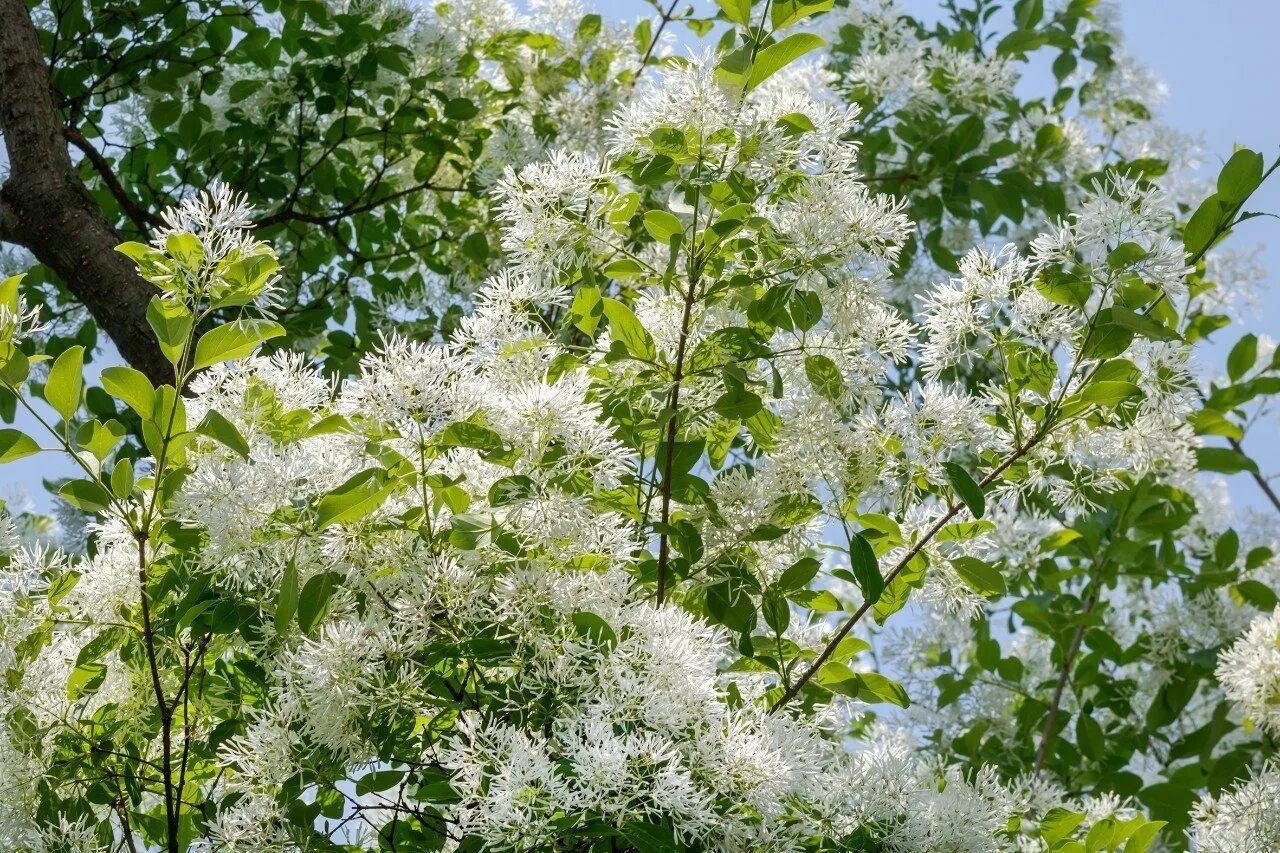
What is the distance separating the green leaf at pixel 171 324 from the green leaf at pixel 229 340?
0.02 metres

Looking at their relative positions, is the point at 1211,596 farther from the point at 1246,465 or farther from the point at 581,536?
the point at 581,536

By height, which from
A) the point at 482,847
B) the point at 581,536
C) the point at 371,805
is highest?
the point at 581,536

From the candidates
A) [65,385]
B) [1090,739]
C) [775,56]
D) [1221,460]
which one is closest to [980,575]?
[775,56]

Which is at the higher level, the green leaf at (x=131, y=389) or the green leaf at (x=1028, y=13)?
the green leaf at (x=1028, y=13)

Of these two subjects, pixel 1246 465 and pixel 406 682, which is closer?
pixel 406 682

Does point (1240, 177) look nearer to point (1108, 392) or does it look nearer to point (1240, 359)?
point (1108, 392)

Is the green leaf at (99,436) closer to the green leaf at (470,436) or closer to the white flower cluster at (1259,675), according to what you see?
the green leaf at (470,436)

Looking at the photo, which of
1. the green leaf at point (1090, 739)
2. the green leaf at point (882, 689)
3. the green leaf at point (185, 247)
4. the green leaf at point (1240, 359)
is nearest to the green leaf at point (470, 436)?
the green leaf at point (185, 247)

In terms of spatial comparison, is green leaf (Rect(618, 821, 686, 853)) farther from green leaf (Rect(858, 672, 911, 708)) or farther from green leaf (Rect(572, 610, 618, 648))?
green leaf (Rect(858, 672, 911, 708))

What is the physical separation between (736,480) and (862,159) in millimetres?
1744

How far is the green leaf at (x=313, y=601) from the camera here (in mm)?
1086

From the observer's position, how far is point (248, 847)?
3.72ft

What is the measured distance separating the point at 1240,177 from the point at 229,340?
0.91m

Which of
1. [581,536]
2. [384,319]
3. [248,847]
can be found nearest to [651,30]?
[384,319]
